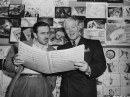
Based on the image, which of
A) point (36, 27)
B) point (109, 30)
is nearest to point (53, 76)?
point (36, 27)

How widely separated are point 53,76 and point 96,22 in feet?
2.45

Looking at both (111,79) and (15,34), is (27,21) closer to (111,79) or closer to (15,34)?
(15,34)

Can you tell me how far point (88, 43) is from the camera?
1.57 m

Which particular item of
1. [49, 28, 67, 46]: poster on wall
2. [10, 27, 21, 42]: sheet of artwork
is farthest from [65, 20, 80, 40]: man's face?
[10, 27, 21, 42]: sheet of artwork

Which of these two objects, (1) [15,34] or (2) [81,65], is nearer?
(2) [81,65]

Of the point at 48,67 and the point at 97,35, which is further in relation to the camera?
the point at 97,35

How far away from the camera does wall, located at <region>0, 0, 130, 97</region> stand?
1872 mm

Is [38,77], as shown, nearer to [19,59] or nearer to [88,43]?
[19,59]

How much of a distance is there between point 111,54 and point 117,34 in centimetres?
23

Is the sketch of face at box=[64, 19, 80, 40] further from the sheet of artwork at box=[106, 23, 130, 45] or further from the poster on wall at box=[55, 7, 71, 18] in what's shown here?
the sheet of artwork at box=[106, 23, 130, 45]

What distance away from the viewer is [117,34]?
1906 millimetres

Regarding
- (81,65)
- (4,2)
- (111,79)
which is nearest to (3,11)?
(4,2)

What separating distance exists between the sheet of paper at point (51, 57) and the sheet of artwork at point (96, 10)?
0.81 metres

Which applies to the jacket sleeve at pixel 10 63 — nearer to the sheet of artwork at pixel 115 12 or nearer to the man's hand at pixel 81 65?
the man's hand at pixel 81 65
